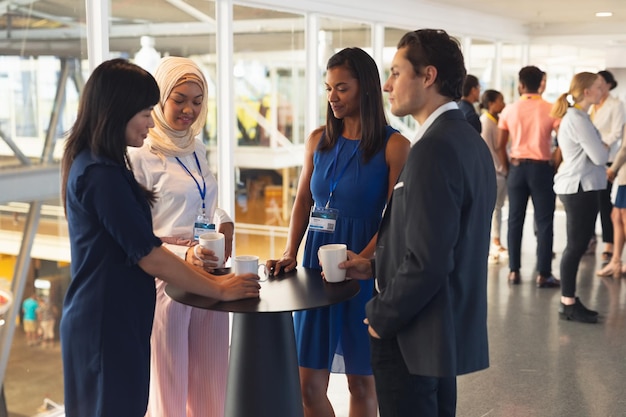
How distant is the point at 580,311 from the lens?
503 centimetres

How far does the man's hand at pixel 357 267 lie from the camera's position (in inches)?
92.3

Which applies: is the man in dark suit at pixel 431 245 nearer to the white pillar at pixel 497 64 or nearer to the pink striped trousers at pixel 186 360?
the pink striped trousers at pixel 186 360

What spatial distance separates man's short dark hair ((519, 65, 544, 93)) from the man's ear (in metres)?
4.20

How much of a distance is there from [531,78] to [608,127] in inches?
51.8

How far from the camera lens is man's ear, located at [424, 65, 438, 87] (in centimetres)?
193

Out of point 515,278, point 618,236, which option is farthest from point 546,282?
point 618,236

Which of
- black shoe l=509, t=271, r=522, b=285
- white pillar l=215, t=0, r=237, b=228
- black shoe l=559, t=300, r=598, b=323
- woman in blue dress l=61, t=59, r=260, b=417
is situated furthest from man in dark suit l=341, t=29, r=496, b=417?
black shoe l=509, t=271, r=522, b=285

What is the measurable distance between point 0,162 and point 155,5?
1.39 metres

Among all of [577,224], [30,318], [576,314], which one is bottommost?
[576,314]

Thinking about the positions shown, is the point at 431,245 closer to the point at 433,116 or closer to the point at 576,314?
the point at 433,116

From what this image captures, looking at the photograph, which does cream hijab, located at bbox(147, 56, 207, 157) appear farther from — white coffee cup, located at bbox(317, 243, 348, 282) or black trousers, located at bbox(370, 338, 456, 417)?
black trousers, located at bbox(370, 338, 456, 417)

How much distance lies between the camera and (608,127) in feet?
22.1

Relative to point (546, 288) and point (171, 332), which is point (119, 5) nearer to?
point (171, 332)

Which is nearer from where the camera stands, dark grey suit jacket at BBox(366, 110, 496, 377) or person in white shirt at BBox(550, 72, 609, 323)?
dark grey suit jacket at BBox(366, 110, 496, 377)
